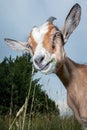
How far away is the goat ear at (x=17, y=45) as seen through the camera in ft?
23.7

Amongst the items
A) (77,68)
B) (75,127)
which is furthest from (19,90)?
(77,68)

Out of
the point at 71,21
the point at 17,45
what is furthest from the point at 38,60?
the point at 17,45

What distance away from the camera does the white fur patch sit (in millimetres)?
6715

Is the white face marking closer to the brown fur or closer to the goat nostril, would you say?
the goat nostril

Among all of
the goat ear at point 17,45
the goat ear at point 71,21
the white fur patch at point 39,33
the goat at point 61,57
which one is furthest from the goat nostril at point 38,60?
the goat ear at point 17,45

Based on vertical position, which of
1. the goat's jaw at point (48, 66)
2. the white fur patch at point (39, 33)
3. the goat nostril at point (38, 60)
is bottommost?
the goat's jaw at point (48, 66)

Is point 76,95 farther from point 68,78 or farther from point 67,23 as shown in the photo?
point 67,23

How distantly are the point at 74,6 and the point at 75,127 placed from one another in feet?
17.3

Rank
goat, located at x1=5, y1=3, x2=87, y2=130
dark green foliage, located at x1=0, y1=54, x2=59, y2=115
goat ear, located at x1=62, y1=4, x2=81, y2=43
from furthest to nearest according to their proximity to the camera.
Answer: dark green foliage, located at x1=0, y1=54, x2=59, y2=115, goat ear, located at x1=62, y1=4, x2=81, y2=43, goat, located at x1=5, y1=3, x2=87, y2=130

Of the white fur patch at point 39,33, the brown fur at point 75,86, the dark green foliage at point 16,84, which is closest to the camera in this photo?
the white fur patch at point 39,33

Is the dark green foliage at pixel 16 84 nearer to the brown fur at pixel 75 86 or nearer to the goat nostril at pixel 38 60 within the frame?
the brown fur at pixel 75 86

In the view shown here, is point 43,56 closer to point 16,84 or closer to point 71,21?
point 71,21

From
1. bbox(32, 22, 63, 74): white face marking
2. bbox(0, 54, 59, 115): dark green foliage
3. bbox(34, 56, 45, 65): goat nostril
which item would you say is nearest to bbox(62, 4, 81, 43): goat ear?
bbox(32, 22, 63, 74): white face marking

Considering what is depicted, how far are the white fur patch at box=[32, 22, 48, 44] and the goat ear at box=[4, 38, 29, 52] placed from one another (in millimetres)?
326
